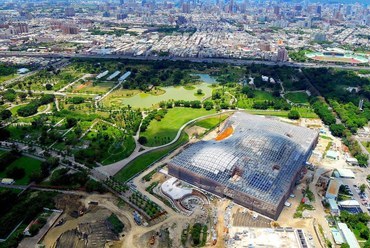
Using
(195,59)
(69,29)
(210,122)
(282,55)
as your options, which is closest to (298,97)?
(210,122)

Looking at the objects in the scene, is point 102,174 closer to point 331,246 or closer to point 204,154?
point 204,154

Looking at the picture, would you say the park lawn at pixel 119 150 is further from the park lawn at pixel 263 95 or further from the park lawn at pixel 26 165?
the park lawn at pixel 263 95

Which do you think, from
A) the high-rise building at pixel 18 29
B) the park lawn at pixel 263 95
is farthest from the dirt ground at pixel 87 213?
the high-rise building at pixel 18 29

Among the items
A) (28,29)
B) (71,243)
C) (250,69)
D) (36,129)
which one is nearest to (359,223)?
(71,243)

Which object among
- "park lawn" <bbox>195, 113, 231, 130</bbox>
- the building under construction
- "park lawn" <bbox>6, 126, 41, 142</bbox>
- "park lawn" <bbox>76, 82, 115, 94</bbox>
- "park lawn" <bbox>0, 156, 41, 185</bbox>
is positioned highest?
the building under construction

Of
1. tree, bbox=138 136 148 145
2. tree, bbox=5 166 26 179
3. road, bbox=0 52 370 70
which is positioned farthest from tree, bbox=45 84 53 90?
tree, bbox=5 166 26 179

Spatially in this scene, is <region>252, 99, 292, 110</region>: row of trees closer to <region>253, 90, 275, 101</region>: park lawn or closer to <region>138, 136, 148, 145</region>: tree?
<region>253, 90, 275, 101</region>: park lawn
